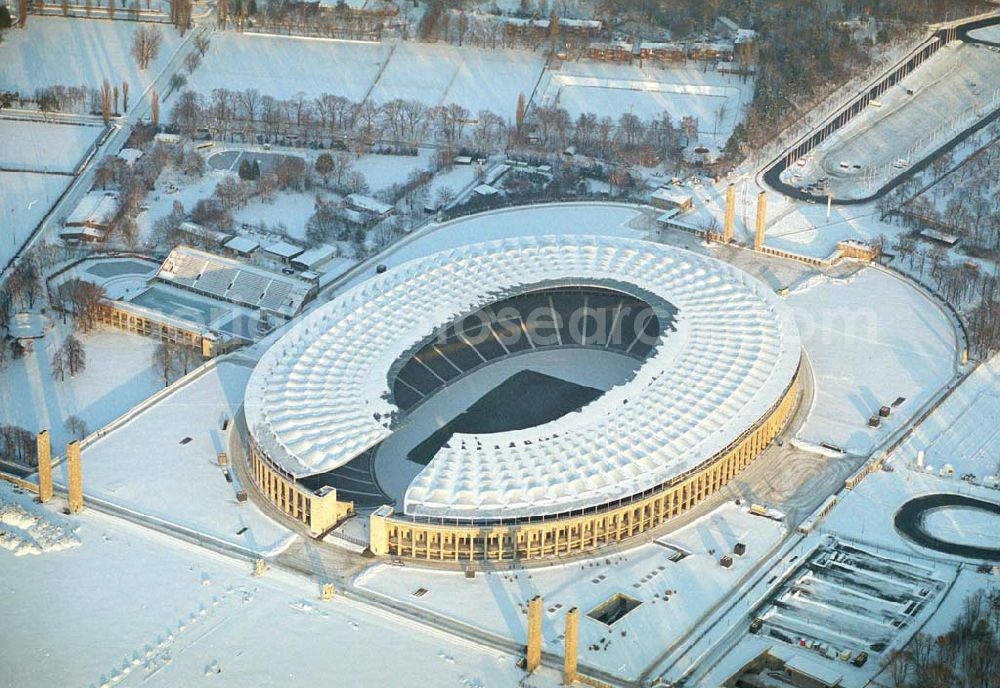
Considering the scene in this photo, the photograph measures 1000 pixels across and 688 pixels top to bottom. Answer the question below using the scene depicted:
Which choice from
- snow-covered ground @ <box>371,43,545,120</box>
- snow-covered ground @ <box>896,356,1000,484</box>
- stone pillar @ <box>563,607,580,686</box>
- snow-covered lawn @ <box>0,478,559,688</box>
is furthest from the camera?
snow-covered ground @ <box>371,43,545,120</box>

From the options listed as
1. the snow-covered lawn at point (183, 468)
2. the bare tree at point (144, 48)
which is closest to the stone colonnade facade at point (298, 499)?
the snow-covered lawn at point (183, 468)

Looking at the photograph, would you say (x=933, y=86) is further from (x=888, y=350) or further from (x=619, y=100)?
(x=888, y=350)

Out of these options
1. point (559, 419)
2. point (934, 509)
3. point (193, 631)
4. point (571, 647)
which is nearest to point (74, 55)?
point (559, 419)

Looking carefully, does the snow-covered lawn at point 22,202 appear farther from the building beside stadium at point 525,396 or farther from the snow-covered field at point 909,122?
the snow-covered field at point 909,122

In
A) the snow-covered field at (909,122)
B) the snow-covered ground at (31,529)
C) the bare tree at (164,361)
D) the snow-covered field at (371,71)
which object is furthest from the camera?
the snow-covered field at (371,71)

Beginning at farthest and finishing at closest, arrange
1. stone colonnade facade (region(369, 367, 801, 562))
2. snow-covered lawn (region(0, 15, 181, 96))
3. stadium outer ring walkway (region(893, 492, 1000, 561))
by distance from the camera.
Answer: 1. snow-covered lawn (region(0, 15, 181, 96))
2. stadium outer ring walkway (region(893, 492, 1000, 561))
3. stone colonnade facade (region(369, 367, 801, 562))

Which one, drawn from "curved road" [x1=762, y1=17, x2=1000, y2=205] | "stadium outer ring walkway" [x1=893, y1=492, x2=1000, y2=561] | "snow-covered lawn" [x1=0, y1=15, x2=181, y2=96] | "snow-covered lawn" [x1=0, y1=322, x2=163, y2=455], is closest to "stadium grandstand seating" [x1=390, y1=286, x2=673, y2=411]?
"snow-covered lawn" [x1=0, y1=322, x2=163, y2=455]

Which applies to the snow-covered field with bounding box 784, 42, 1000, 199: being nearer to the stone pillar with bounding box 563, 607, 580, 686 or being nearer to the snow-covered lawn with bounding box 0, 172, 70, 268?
the snow-covered lawn with bounding box 0, 172, 70, 268
